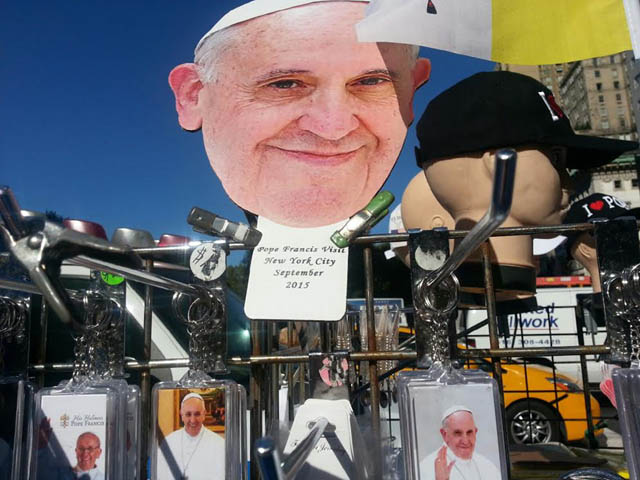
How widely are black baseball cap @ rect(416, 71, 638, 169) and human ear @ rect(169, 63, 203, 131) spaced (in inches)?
16.0

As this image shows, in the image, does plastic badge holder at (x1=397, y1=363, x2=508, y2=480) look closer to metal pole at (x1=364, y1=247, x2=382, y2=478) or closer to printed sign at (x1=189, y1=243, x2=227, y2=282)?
metal pole at (x1=364, y1=247, x2=382, y2=478)

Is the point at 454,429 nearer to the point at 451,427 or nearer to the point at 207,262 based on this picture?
the point at 451,427

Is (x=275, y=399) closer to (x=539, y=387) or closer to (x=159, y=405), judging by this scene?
(x=159, y=405)

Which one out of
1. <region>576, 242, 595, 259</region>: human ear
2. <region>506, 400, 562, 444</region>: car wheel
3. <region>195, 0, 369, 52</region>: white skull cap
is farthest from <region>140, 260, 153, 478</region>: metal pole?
<region>506, 400, 562, 444</region>: car wheel

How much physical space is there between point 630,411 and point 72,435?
0.59 metres

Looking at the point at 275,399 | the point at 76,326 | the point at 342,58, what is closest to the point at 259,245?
the point at 275,399

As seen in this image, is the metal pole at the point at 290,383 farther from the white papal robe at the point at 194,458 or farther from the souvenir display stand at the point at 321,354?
the white papal robe at the point at 194,458

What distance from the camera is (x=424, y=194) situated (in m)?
1.00

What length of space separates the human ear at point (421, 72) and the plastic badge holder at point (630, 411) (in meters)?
0.55

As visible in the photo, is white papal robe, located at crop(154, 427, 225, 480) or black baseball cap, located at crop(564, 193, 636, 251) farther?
black baseball cap, located at crop(564, 193, 636, 251)

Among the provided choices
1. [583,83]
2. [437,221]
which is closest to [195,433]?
[437,221]

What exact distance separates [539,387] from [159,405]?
2928 millimetres

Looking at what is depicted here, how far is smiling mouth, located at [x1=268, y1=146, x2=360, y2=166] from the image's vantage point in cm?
86

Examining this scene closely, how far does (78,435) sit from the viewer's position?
0.57m
